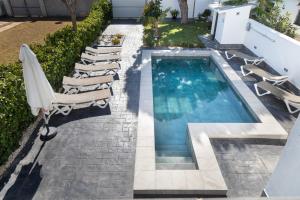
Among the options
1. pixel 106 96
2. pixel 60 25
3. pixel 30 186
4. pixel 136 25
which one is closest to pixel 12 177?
pixel 30 186

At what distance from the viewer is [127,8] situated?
27031 millimetres

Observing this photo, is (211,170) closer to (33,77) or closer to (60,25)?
(33,77)

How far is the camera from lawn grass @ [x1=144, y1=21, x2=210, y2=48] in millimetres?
18561

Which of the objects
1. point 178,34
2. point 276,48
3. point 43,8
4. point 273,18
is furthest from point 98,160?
point 43,8

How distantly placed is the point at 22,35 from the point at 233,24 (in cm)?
2015

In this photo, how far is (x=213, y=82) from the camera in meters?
13.7

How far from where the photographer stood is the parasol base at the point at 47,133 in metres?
8.48

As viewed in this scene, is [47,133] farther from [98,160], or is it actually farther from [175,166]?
[175,166]

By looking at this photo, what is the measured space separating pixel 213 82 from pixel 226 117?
3.82 m

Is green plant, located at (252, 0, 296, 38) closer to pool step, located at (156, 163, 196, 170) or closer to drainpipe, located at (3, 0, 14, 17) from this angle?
pool step, located at (156, 163, 196, 170)

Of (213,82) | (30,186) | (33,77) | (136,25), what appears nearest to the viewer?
(30,186)

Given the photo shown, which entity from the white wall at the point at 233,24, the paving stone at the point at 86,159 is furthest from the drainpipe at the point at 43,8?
the paving stone at the point at 86,159

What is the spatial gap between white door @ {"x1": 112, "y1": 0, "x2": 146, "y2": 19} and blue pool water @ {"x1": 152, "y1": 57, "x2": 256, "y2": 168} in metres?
13.9

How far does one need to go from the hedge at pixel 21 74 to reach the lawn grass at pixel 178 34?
17.8ft
